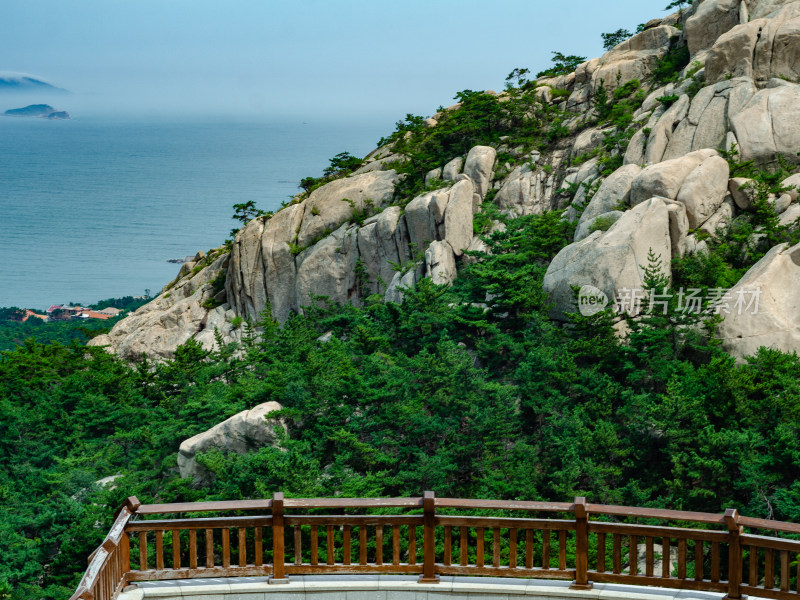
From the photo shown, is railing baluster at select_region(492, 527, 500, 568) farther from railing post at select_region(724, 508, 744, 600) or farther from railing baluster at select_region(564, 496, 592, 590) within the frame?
railing post at select_region(724, 508, 744, 600)

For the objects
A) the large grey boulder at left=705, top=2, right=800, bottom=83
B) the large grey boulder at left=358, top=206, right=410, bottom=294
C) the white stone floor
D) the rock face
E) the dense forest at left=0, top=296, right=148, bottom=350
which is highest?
the large grey boulder at left=705, top=2, right=800, bottom=83

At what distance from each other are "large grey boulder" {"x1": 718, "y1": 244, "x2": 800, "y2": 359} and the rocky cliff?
27 millimetres

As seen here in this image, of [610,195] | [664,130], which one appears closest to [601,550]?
[610,195]

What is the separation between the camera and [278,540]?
20.9 feet

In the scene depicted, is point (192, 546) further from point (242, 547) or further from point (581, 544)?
point (581, 544)

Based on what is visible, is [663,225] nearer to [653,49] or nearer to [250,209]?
[653,49]

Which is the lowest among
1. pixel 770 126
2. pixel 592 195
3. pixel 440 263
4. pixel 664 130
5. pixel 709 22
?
Answer: pixel 440 263

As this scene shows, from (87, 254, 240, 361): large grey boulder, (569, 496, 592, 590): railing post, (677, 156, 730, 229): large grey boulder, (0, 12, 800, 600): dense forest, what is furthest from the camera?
(87, 254, 240, 361): large grey boulder

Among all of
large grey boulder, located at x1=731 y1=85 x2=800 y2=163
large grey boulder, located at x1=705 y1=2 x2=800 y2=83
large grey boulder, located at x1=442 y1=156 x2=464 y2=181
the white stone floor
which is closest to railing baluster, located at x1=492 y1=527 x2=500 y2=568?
the white stone floor

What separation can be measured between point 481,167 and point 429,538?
53.7 feet

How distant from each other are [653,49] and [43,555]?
1999 cm

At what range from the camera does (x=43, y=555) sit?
13.0 m

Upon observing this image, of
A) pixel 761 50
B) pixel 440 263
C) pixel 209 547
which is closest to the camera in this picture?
pixel 209 547

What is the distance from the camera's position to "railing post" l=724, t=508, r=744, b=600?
5.82m
